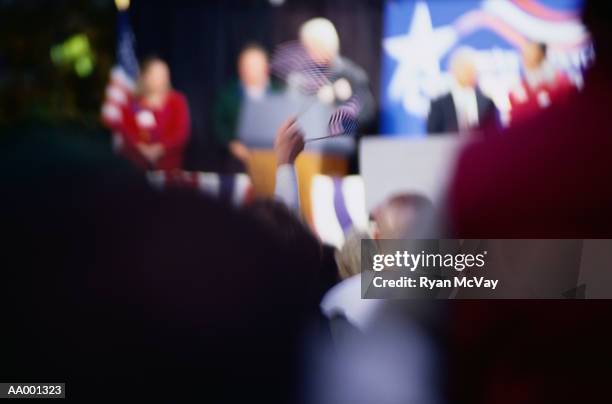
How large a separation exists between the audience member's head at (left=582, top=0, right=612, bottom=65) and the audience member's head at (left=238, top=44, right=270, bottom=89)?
119 cm

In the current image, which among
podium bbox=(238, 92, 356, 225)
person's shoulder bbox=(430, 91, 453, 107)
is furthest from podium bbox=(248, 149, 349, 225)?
person's shoulder bbox=(430, 91, 453, 107)

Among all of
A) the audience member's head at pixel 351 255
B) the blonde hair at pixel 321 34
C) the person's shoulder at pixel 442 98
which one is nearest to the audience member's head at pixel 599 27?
the person's shoulder at pixel 442 98

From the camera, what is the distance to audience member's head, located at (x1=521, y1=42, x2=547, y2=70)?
2.23 meters

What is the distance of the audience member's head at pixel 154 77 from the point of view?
7.52 feet

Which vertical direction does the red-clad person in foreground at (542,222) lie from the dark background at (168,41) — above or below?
below

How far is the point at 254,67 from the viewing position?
2279mm

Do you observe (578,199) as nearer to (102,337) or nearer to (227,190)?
(227,190)

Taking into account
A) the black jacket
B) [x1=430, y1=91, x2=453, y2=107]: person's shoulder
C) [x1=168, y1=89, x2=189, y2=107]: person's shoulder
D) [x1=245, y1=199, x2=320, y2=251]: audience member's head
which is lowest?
[x1=245, y1=199, x2=320, y2=251]: audience member's head

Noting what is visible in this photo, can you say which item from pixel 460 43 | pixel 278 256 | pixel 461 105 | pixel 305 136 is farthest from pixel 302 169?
pixel 460 43

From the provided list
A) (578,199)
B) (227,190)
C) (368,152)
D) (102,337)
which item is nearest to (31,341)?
(102,337)

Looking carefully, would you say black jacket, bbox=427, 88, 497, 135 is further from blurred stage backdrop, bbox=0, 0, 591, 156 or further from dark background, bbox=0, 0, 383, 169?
dark background, bbox=0, 0, 383, 169

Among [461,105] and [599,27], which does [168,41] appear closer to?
[461,105]

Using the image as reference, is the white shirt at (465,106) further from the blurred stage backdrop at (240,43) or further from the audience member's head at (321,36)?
the audience member's head at (321,36)

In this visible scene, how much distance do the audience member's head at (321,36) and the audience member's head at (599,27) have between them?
3.02 feet
